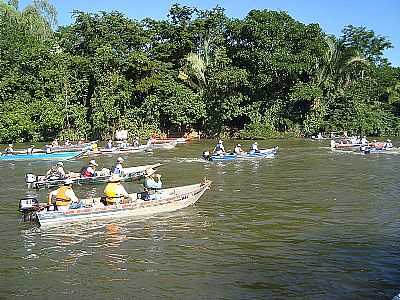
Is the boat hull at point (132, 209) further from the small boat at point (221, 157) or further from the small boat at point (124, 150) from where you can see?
the small boat at point (124, 150)

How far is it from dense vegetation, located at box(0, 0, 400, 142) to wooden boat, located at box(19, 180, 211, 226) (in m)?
41.0

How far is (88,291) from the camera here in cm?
1159

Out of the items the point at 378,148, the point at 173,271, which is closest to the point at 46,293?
the point at 173,271

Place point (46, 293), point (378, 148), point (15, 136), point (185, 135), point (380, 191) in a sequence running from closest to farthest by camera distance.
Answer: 1. point (46, 293)
2. point (380, 191)
3. point (378, 148)
4. point (15, 136)
5. point (185, 135)

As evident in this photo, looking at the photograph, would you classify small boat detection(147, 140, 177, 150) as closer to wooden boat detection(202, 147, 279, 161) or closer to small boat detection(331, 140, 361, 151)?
wooden boat detection(202, 147, 279, 161)

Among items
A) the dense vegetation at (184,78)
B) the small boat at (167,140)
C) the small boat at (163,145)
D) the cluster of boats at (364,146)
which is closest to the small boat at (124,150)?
the small boat at (163,145)

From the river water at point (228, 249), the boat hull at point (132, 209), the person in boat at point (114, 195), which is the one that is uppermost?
the person in boat at point (114, 195)

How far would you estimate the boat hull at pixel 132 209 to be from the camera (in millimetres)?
17161

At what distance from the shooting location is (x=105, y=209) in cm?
1791

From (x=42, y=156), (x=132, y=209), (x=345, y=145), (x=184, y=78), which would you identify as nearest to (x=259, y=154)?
(x=345, y=145)

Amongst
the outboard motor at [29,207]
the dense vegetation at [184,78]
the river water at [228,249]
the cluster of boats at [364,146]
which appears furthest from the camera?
the dense vegetation at [184,78]

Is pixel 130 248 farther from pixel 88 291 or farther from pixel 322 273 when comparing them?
pixel 322 273

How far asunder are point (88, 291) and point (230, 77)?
49.4 metres

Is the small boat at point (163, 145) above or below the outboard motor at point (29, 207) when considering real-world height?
above
